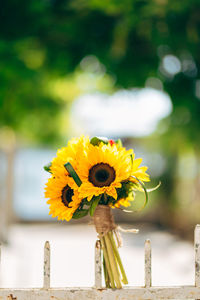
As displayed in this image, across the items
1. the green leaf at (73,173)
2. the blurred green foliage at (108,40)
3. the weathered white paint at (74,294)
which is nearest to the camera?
the green leaf at (73,173)

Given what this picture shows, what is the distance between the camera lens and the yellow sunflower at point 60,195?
149 cm

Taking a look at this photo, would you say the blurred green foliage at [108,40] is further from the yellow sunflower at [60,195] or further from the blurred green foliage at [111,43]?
the yellow sunflower at [60,195]

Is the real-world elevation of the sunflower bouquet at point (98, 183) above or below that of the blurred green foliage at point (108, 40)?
below

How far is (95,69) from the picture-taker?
5008mm

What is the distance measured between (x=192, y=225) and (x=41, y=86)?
4.96 meters

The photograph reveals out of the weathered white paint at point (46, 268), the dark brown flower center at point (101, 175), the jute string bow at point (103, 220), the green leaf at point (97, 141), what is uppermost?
the green leaf at point (97, 141)

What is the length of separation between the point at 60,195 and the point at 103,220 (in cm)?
18

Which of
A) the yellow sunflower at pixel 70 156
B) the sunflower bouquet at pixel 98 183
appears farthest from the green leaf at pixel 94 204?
the yellow sunflower at pixel 70 156

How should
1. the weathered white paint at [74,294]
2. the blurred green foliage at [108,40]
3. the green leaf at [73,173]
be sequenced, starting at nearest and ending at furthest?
the green leaf at [73,173], the weathered white paint at [74,294], the blurred green foliage at [108,40]

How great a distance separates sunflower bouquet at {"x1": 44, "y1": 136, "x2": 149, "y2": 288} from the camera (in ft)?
4.79

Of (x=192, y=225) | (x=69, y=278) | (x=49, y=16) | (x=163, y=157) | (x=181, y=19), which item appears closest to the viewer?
(x=181, y=19)

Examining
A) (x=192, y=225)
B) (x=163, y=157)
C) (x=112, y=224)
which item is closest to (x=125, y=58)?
(x=112, y=224)

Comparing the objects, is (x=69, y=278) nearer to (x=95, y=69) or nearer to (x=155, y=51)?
(x=95, y=69)

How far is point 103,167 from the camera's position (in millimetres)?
1476
